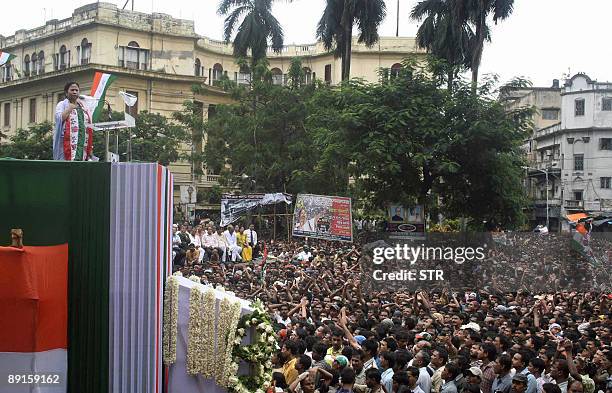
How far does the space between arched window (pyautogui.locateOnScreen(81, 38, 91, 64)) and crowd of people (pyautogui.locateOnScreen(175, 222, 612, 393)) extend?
32807 millimetres

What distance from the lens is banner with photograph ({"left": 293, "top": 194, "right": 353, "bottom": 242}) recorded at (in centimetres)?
1970

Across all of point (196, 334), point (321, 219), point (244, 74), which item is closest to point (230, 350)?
point (196, 334)

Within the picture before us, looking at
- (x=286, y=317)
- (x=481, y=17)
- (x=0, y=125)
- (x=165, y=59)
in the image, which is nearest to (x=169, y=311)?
(x=286, y=317)

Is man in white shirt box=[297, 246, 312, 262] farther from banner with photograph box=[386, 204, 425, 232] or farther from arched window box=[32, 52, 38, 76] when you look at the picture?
arched window box=[32, 52, 38, 76]

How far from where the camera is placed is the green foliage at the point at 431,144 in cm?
2458

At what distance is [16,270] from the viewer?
729 cm

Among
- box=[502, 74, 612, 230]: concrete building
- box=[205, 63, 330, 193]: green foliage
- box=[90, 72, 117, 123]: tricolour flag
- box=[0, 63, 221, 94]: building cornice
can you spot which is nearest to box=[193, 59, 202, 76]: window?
box=[0, 63, 221, 94]: building cornice

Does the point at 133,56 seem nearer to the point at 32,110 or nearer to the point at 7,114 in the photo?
the point at 32,110

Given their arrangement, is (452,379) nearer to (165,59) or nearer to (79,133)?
(79,133)

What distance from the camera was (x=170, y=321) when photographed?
8.16 meters

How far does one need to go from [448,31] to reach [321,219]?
56.1 ft

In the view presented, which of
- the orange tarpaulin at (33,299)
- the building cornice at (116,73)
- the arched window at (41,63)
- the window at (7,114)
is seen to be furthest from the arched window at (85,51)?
the orange tarpaulin at (33,299)

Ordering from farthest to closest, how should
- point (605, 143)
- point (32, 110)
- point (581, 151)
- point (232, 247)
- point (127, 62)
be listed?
point (581, 151), point (605, 143), point (32, 110), point (127, 62), point (232, 247)

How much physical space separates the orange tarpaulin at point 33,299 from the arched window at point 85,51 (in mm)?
42849
